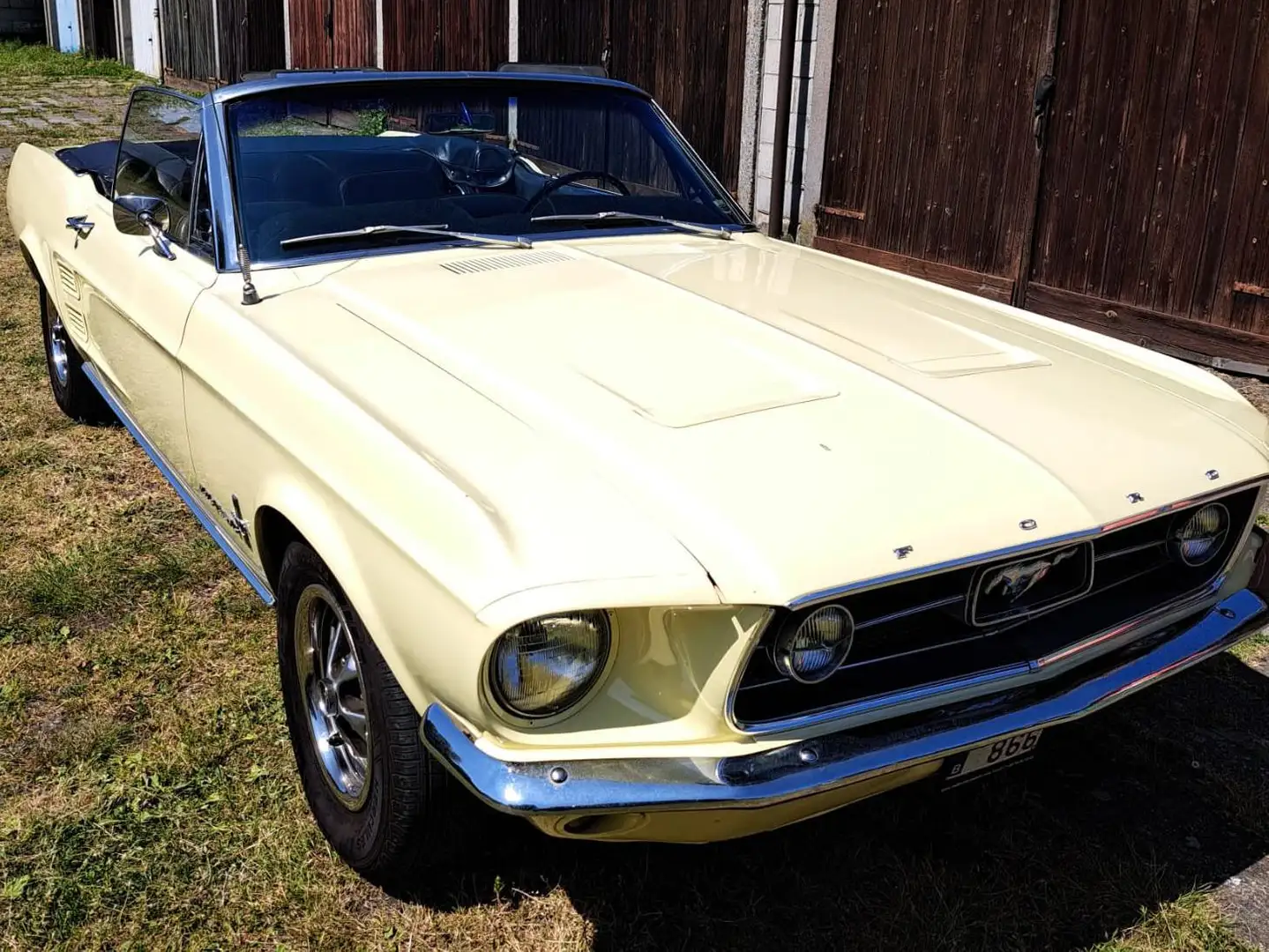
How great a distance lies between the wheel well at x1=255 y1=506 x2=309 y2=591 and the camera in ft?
8.64

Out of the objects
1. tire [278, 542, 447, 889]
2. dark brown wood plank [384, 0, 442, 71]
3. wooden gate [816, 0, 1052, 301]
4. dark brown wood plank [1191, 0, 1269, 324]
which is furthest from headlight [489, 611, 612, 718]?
dark brown wood plank [384, 0, 442, 71]

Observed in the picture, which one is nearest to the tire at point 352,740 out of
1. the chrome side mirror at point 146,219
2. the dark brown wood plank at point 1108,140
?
the chrome side mirror at point 146,219

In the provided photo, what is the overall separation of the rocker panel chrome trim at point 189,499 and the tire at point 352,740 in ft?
0.84

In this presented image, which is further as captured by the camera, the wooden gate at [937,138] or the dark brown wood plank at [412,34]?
the dark brown wood plank at [412,34]

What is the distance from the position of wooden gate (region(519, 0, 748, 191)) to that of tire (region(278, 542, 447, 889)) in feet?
21.3

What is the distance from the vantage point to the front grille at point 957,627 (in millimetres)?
2078

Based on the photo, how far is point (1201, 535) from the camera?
2.57 meters

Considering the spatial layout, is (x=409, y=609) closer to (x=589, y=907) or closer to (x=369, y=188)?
(x=589, y=907)

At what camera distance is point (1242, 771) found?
302 cm

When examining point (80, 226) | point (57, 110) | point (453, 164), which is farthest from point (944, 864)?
point (57, 110)

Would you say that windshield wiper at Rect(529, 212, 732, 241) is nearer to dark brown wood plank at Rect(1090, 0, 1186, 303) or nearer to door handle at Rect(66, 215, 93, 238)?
door handle at Rect(66, 215, 93, 238)

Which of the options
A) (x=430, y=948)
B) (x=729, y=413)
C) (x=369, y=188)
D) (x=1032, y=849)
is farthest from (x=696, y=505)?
(x=369, y=188)

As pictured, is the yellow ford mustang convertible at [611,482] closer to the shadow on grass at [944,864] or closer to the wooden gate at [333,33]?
the shadow on grass at [944,864]

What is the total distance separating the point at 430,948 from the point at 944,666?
3.74 ft
